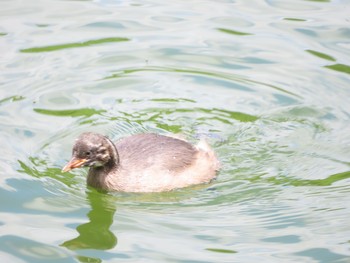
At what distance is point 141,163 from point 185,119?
1.67 metres

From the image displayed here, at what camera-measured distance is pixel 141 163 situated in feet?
30.9

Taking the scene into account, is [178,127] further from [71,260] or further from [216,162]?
[71,260]

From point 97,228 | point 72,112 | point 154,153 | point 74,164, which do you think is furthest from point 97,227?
point 72,112

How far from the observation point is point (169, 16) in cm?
1380

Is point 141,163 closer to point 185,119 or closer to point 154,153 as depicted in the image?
point 154,153

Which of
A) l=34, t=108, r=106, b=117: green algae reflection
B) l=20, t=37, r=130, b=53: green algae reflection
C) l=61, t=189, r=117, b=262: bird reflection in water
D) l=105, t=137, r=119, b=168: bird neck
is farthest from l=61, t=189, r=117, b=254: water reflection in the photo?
l=20, t=37, r=130, b=53: green algae reflection

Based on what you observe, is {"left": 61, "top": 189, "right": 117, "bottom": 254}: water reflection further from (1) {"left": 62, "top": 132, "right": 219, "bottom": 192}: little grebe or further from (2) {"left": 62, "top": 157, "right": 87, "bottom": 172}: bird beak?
(2) {"left": 62, "top": 157, "right": 87, "bottom": 172}: bird beak

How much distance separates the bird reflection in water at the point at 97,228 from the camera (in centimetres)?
813

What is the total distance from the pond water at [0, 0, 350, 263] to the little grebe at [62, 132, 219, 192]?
0.14 metres

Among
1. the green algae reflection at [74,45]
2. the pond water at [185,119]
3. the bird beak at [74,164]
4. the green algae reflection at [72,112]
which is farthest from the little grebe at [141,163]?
the green algae reflection at [74,45]

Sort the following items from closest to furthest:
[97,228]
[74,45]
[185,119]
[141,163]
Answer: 1. [97,228]
2. [141,163]
3. [185,119]
4. [74,45]

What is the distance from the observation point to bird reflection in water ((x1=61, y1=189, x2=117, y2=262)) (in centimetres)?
813

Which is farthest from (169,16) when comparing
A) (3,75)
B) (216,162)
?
(216,162)

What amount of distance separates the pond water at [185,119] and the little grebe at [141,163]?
0.45 feet
